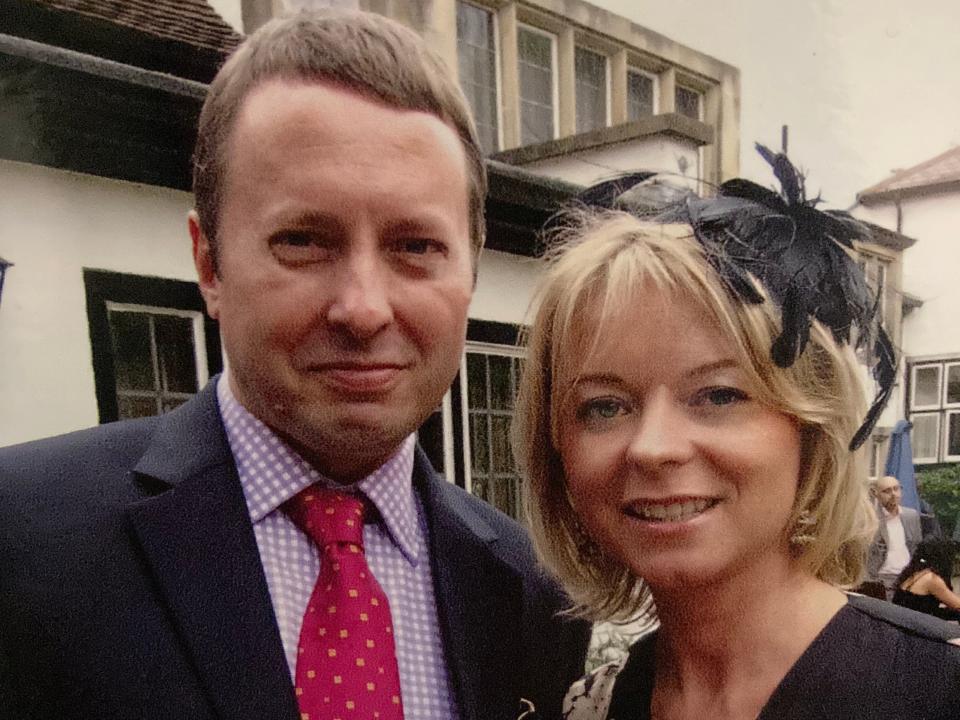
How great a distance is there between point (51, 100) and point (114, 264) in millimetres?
470

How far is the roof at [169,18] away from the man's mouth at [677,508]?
6.67ft

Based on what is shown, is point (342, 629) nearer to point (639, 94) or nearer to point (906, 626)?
point (906, 626)

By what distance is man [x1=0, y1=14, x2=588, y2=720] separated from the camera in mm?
989

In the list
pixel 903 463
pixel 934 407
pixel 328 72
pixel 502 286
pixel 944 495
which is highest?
pixel 328 72

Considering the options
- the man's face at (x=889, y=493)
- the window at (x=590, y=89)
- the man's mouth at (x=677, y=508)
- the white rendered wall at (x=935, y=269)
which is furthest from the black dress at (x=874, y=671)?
the window at (x=590, y=89)

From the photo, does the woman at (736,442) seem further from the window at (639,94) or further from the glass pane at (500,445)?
the window at (639,94)

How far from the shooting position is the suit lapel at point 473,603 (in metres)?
1.20

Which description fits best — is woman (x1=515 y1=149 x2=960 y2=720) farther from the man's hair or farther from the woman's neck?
the man's hair

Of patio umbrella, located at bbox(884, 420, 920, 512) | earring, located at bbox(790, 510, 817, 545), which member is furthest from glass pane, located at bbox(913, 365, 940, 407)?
earring, located at bbox(790, 510, 817, 545)

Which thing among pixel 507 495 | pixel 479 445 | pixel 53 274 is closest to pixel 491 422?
pixel 479 445

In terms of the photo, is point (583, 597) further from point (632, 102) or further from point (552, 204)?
point (632, 102)

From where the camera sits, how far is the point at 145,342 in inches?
93.9

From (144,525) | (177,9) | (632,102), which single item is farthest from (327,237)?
(632,102)

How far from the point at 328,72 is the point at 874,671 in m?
1.06
